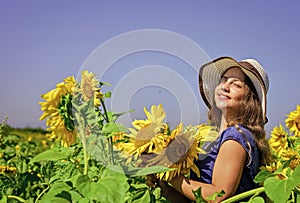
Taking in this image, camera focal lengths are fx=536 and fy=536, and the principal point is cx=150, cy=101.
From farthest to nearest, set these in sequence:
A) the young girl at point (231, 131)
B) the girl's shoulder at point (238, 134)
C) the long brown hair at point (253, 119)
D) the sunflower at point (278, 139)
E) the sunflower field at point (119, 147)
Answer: the sunflower at point (278, 139), the long brown hair at point (253, 119), the girl's shoulder at point (238, 134), the young girl at point (231, 131), the sunflower field at point (119, 147)

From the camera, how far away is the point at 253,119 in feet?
6.98

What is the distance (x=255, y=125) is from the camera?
212 centimetres

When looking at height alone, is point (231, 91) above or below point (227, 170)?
above

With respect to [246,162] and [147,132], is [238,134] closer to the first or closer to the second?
[246,162]

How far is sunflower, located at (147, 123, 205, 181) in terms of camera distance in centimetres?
145

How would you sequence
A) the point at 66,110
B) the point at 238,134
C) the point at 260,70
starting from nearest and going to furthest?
the point at 66,110
the point at 238,134
the point at 260,70

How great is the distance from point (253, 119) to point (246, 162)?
26 cm

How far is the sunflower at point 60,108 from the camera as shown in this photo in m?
1.46

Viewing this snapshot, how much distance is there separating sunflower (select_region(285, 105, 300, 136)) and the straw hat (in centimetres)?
71

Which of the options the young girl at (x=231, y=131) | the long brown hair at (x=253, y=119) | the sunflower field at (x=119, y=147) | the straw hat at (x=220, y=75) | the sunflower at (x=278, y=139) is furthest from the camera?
the sunflower at (x=278, y=139)

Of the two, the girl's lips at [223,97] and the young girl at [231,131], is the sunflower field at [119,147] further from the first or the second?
the girl's lips at [223,97]

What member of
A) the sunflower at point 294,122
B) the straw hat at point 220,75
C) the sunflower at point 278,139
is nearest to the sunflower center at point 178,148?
the straw hat at point 220,75

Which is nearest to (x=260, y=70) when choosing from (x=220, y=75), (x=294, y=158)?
(x=220, y=75)

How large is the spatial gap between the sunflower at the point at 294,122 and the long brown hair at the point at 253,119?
2.68 ft
